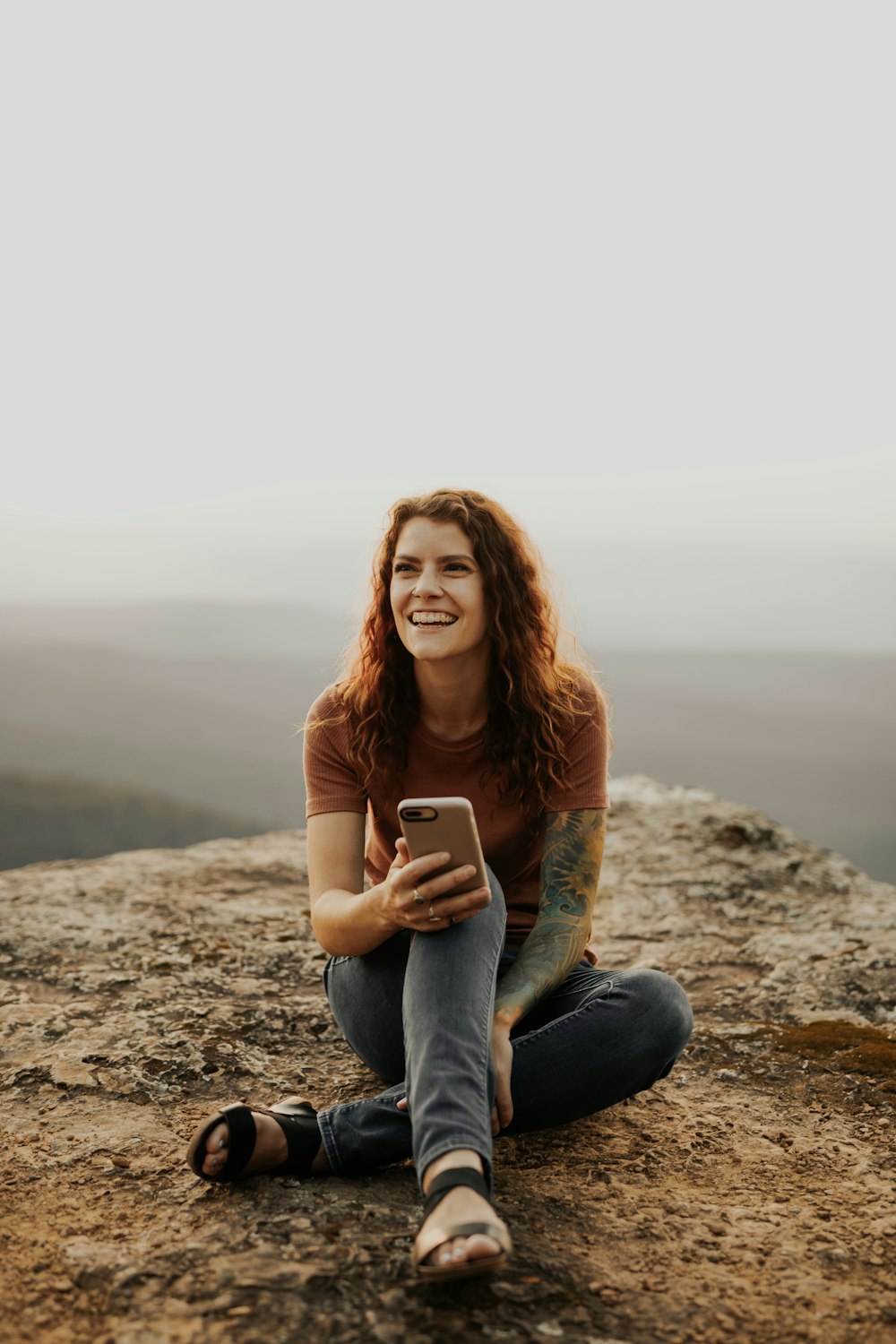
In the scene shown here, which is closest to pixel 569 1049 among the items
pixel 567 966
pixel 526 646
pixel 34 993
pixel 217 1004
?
pixel 567 966

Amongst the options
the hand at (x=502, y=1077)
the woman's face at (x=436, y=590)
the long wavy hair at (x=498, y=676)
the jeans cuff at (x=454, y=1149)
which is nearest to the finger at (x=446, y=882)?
the hand at (x=502, y=1077)

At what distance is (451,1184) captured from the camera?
1696mm

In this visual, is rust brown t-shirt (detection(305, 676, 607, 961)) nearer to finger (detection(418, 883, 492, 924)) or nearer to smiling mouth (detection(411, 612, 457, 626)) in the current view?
smiling mouth (detection(411, 612, 457, 626))

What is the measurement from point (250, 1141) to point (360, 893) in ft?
1.81

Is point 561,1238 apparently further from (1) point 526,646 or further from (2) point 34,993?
(2) point 34,993

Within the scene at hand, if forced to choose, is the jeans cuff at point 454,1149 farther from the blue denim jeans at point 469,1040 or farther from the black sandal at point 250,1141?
the black sandal at point 250,1141

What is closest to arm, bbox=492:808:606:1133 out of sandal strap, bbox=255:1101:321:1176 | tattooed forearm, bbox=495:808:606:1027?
tattooed forearm, bbox=495:808:606:1027

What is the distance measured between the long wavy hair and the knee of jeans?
0.46 meters

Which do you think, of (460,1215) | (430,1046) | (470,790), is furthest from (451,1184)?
(470,790)

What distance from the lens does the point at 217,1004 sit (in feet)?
9.70

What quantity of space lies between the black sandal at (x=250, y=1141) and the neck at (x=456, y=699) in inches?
37.5

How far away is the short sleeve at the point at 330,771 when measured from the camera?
2482 millimetres

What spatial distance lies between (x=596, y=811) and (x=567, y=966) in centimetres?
38

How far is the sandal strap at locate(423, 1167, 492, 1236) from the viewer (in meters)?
1.69
